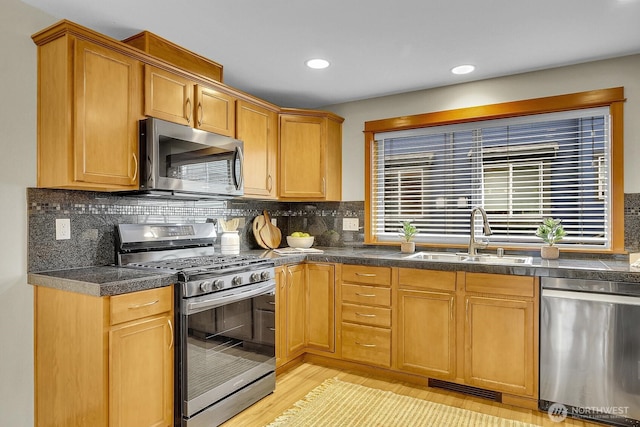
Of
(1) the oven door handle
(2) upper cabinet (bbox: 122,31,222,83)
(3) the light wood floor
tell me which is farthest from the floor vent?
(2) upper cabinet (bbox: 122,31,222,83)

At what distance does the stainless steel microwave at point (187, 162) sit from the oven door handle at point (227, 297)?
0.70 m

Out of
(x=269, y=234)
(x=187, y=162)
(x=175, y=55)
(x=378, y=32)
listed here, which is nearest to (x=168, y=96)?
(x=175, y=55)

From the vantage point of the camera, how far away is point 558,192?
299 cm

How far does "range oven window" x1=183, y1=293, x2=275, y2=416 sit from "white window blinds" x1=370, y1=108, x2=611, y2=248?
153 cm

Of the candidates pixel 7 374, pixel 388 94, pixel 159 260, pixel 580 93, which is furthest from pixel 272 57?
pixel 7 374

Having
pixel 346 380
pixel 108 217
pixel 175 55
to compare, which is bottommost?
pixel 346 380

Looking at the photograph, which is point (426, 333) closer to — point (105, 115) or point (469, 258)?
point (469, 258)

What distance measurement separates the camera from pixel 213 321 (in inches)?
89.9

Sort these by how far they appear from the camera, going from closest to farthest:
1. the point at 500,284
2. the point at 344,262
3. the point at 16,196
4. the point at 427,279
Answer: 1. the point at 16,196
2. the point at 500,284
3. the point at 427,279
4. the point at 344,262

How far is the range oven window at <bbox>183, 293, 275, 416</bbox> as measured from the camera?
7.09 feet

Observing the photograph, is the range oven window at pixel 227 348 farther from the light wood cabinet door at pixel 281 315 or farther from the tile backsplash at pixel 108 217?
the tile backsplash at pixel 108 217

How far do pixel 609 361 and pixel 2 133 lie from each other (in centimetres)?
355

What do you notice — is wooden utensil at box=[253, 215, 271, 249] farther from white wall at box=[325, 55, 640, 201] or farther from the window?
the window

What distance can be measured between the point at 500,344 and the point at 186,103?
8.53 ft
